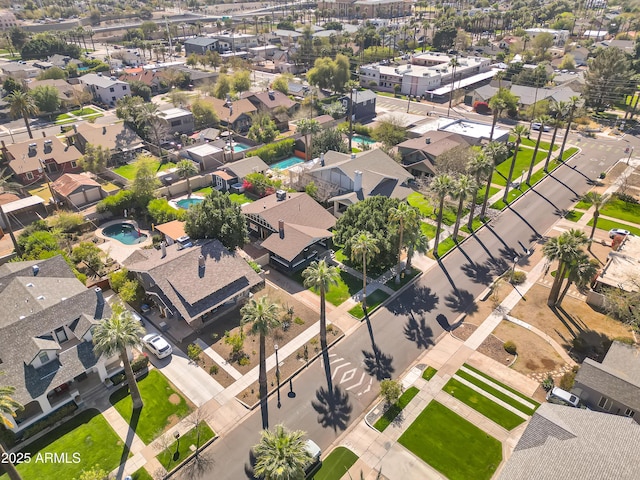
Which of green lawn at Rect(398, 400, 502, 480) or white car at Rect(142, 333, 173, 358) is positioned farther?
white car at Rect(142, 333, 173, 358)

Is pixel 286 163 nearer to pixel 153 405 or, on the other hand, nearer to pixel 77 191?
pixel 77 191

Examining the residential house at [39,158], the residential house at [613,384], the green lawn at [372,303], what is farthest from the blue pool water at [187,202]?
the residential house at [613,384]

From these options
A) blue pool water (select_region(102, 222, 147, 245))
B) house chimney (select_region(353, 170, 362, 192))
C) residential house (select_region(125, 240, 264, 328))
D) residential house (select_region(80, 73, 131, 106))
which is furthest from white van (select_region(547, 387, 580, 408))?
residential house (select_region(80, 73, 131, 106))

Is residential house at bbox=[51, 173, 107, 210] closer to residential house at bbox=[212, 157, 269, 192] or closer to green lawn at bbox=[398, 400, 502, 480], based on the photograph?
residential house at bbox=[212, 157, 269, 192]

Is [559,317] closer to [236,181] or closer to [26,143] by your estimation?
[236,181]

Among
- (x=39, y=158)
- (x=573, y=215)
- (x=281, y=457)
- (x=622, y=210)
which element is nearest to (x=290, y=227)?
(x=281, y=457)
